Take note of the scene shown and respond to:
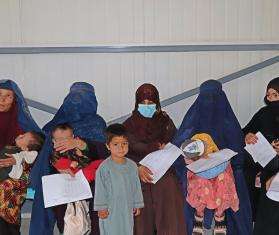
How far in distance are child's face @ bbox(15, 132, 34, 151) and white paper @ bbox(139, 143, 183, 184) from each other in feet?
2.42

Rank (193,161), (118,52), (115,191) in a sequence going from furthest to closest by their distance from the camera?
(118,52)
(193,161)
(115,191)

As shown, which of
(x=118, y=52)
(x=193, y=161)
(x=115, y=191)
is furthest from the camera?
(x=118, y=52)

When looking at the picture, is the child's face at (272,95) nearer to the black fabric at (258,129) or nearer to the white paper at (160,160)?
the black fabric at (258,129)

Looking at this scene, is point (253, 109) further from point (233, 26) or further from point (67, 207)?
point (67, 207)

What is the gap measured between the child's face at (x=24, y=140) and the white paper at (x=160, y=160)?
2.42ft

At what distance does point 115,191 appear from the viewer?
2.92 m

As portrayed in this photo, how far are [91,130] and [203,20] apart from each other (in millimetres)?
1778

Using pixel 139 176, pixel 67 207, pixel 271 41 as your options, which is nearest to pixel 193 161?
pixel 139 176

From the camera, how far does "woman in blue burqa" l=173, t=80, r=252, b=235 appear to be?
3.19 metres

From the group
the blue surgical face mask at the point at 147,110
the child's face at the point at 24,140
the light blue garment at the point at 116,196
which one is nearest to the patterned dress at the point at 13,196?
the child's face at the point at 24,140

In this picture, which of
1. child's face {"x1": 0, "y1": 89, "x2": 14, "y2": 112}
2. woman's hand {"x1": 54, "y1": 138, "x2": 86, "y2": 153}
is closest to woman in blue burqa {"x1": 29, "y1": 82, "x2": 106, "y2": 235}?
woman's hand {"x1": 54, "y1": 138, "x2": 86, "y2": 153}

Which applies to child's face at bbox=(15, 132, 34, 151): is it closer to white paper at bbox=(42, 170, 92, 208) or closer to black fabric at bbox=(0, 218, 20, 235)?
white paper at bbox=(42, 170, 92, 208)

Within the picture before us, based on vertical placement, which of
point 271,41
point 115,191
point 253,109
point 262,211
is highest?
point 271,41

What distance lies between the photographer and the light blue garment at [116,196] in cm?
292
